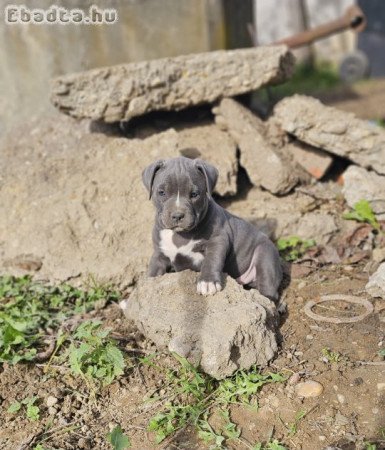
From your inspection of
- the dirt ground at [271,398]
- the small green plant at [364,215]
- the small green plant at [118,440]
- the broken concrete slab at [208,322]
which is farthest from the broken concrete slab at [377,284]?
the small green plant at [118,440]

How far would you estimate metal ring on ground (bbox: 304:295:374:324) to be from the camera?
500 centimetres

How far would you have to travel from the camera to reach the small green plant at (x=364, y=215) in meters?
6.48

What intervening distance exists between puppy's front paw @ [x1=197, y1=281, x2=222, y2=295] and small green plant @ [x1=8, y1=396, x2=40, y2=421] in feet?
4.91

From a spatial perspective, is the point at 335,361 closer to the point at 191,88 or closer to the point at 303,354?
the point at 303,354

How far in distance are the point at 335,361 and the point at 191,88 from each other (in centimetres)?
378

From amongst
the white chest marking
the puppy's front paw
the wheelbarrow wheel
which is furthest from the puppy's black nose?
the wheelbarrow wheel

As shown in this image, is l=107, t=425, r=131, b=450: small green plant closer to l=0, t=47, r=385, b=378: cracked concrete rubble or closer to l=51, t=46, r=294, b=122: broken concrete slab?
l=0, t=47, r=385, b=378: cracked concrete rubble

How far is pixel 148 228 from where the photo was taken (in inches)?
246

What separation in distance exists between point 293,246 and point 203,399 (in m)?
2.57

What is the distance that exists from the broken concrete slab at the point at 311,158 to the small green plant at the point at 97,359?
12.2 ft

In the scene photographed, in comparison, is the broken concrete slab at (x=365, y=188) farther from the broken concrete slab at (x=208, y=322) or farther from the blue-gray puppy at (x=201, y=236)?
the broken concrete slab at (x=208, y=322)

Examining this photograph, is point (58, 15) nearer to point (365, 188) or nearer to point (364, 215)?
point (365, 188)

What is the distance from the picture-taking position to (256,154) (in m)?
6.86

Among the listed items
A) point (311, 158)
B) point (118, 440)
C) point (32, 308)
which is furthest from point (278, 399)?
point (311, 158)
